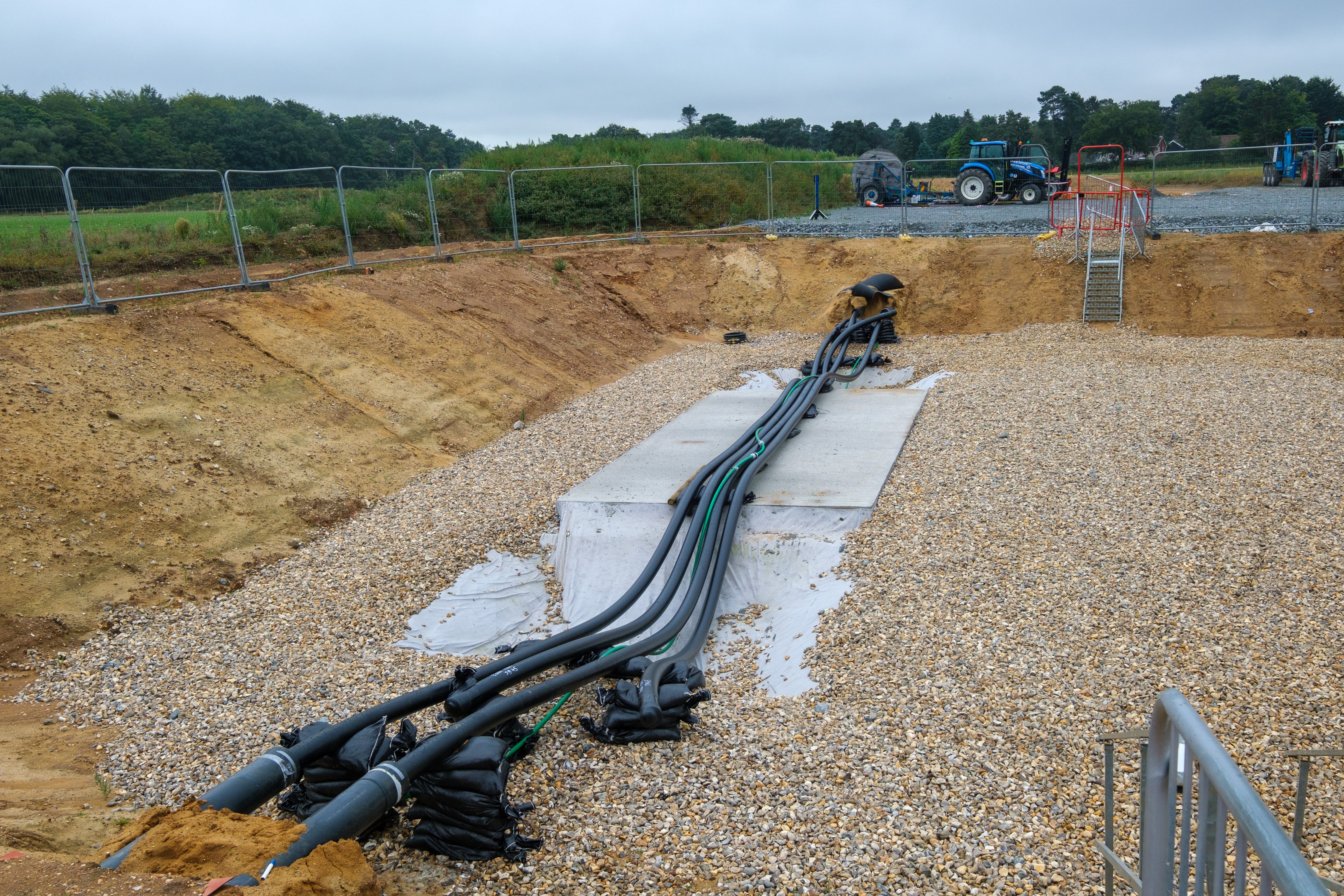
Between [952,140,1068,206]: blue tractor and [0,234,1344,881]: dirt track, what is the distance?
832 centimetres

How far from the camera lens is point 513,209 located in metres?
17.4

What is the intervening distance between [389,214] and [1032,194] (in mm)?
17711

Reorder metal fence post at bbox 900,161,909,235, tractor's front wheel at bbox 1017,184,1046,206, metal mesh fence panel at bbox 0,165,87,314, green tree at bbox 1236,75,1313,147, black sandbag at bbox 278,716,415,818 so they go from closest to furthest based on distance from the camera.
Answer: black sandbag at bbox 278,716,415,818
metal mesh fence panel at bbox 0,165,87,314
metal fence post at bbox 900,161,909,235
tractor's front wheel at bbox 1017,184,1046,206
green tree at bbox 1236,75,1313,147

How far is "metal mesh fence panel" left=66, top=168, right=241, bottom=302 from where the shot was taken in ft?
34.5

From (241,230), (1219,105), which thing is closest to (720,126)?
(1219,105)

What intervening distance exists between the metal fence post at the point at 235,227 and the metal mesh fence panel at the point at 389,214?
7.87 ft

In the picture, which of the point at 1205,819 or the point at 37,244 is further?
the point at 37,244

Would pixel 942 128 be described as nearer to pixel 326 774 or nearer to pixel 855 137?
pixel 855 137

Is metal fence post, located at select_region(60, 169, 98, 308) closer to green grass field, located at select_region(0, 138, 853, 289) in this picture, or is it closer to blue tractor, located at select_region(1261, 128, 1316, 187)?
green grass field, located at select_region(0, 138, 853, 289)

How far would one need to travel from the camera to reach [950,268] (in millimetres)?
17219

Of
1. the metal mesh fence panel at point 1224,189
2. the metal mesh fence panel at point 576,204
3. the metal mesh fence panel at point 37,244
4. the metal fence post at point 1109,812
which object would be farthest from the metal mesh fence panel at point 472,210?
the metal fence post at point 1109,812

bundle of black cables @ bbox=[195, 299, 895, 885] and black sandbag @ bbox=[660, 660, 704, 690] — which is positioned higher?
bundle of black cables @ bbox=[195, 299, 895, 885]

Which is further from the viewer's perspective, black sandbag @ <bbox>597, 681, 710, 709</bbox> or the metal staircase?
the metal staircase

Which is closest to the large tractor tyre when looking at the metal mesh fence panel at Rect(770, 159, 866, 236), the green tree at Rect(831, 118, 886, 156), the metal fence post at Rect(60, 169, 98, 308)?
the metal mesh fence panel at Rect(770, 159, 866, 236)
